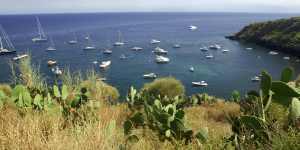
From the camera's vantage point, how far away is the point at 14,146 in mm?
4145

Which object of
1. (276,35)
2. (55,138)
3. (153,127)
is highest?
(55,138)

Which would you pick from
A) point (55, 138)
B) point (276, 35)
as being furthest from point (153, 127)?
point (276, 35)

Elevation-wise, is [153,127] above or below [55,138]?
below

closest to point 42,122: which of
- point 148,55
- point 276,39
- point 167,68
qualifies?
point 167,68

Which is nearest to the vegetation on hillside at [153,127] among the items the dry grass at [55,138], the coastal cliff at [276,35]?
the dry grass at [55,138]

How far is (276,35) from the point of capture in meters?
73.8

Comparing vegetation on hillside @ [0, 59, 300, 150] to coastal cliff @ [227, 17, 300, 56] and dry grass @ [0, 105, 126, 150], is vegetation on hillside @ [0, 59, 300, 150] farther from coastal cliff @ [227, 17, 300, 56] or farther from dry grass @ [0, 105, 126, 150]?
coastal cliff @ [227, 17, 300, 56]

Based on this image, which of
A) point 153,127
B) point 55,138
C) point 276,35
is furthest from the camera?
point 276,35

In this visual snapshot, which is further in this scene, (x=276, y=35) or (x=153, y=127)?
(x=276, y=35)

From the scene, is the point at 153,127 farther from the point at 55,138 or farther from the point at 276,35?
the point at 276,35

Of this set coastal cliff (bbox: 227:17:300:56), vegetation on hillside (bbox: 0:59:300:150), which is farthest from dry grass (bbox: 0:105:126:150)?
coastal cliff (bbox: 227:17:300:56)

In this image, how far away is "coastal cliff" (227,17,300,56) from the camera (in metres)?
64.6

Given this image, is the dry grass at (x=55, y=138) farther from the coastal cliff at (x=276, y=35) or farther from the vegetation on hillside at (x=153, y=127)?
the coastal cliff at (x=276, y=35)

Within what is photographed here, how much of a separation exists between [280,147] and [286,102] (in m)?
1.34
